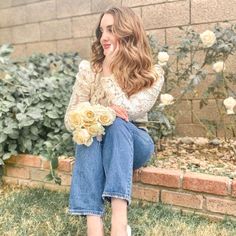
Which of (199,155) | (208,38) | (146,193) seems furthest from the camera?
(199,155)

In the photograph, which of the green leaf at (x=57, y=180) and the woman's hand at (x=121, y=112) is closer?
the woman's hand at (x=121, y=112)

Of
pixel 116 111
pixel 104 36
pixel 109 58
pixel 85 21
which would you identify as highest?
pixel 85 21

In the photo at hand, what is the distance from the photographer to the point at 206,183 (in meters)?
2.08

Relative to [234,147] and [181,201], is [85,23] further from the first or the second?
[181,201]

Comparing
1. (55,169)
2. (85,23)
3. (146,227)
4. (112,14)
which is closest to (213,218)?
(146,227)

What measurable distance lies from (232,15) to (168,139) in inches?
39.3

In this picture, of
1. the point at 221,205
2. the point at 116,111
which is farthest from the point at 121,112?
the point at 221,205

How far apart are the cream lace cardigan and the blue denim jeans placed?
0.16 meters

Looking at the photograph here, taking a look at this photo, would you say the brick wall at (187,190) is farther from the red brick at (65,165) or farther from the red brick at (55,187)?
the red brick at (55,187)

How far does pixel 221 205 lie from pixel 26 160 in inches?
52.7

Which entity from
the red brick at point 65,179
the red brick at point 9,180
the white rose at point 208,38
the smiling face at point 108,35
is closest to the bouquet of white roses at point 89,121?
the smiling face at point 108,35

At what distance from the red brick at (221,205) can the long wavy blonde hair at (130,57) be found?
2.20ft

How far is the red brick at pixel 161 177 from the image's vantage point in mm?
2178

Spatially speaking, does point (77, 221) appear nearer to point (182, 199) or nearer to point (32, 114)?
point (182, 199)
